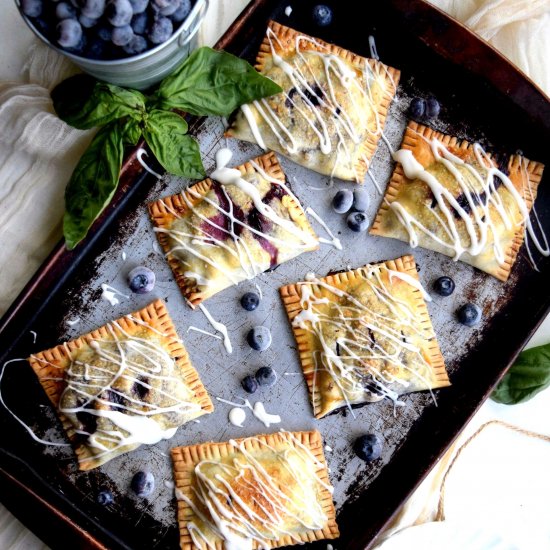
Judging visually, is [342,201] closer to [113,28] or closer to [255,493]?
[113,28]

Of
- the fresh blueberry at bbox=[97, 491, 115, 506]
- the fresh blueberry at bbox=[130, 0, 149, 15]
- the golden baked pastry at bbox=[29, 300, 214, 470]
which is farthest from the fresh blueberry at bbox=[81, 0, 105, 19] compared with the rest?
the fresh blueberry at bbox=[97, 491, 115, 506]

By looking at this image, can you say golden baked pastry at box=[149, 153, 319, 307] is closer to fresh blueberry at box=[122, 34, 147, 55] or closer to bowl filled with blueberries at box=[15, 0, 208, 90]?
bowl filled with blueberries at box=[15, 0, 208, 90]

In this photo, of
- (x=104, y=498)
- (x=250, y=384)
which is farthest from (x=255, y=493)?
(x=104, y=498)

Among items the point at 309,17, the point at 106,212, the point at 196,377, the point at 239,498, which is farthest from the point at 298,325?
the point at 309,17

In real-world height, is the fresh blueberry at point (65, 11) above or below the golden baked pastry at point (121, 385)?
above

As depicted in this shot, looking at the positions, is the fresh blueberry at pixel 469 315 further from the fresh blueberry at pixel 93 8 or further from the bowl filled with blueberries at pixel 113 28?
the fresh blueberry at pixel 93 8

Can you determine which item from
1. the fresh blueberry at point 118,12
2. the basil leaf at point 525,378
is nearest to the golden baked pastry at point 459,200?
the basil leaf at point 525,378

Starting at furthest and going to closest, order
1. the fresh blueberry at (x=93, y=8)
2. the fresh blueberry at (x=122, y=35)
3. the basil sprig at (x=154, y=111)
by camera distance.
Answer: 1. the basil sprig at (x=154, y=111)
2. the fresh blueberry at (x=122, y=35)
3. the fresh blueberry at (x=93, y=8)
